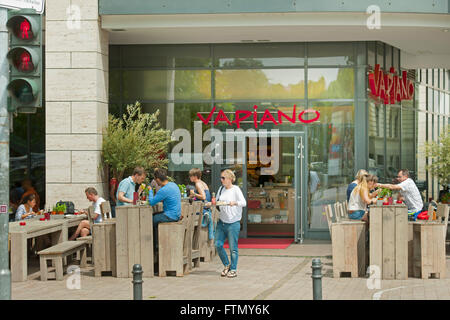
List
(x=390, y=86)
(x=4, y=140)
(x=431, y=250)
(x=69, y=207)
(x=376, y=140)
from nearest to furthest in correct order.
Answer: (x=4, y=140) < (x=431, y=250) < (x=69, y=207) < (x=376, y=140) < (x=390, y=86)

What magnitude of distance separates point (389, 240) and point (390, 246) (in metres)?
0.09

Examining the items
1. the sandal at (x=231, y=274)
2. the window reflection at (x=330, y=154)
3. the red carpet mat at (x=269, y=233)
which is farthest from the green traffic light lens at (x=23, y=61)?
the red carpet mat at (x=269, y=233)

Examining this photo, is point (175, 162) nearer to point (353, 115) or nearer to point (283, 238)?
point (283, 238)

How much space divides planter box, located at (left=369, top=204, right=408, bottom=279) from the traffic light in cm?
593

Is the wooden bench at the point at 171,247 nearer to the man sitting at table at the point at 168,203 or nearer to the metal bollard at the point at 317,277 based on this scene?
the man sitting at table at the point at 168,203

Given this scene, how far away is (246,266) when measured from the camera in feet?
45.7

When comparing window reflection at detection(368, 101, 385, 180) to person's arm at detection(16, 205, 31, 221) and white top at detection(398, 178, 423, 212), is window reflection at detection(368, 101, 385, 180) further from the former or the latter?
person's arm at detection(16, 205, 31, 221)

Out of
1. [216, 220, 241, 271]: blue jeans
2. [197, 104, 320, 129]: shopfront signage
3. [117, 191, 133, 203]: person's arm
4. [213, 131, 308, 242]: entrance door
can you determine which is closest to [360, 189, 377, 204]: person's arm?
[216, 220, 241, 271]: blue jeans

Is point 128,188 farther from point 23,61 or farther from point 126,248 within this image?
point 23,61

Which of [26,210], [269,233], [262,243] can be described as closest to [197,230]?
[26,210]

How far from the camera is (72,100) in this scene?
16.8m

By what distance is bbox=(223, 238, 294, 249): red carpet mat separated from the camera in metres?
17.2

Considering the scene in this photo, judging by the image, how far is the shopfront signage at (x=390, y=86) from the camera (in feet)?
62.3
